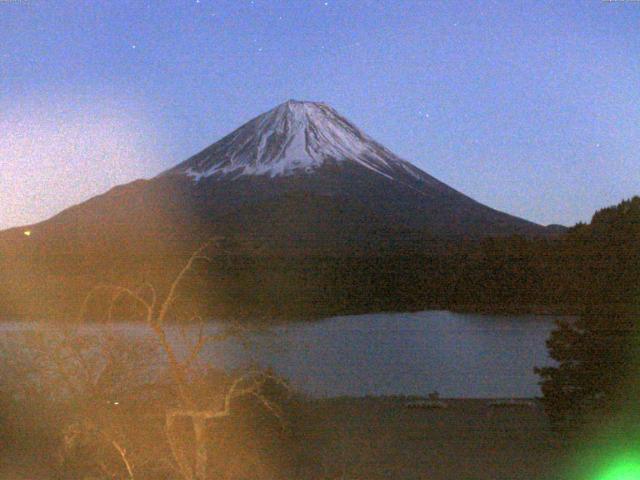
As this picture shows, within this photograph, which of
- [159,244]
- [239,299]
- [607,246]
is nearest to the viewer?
[239,299]

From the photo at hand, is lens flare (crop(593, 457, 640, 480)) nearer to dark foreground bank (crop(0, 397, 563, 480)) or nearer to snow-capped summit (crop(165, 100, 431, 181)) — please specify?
dark foreground bank (crop(0, 397, 563, 480))

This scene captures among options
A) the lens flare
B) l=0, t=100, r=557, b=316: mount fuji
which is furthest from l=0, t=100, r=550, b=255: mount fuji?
the lens flare

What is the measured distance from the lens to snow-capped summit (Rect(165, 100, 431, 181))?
50.1 feet

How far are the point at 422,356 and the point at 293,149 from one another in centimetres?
1071

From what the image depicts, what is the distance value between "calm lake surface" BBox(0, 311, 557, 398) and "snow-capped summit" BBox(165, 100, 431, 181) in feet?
19.4

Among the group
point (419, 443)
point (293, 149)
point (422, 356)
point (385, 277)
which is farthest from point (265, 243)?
point (293, 149)

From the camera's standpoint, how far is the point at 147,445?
17.5ft

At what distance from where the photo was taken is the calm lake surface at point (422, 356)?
6.90m

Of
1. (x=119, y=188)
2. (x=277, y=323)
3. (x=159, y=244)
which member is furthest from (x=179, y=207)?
(x=277, y=323)

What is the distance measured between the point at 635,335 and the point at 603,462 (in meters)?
1.35

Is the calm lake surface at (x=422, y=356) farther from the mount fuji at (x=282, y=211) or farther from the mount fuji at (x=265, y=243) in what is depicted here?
the mount fuji at (x=282, y=211)

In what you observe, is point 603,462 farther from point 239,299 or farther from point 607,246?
point 239,299

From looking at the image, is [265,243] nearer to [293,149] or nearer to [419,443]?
[419,443]

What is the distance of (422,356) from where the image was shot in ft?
25.3
